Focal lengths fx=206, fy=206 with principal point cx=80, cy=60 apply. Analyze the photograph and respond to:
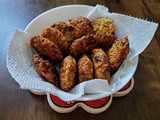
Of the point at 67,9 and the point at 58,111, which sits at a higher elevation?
the point at 67,9

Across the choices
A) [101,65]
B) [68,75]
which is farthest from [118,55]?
[68,75]

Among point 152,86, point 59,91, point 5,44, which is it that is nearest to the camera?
point 59,91

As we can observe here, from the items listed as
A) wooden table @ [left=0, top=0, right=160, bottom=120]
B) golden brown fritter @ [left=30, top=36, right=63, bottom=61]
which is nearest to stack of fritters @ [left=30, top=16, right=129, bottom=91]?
golden brown fritter @ [left=30, top=36, right=63, bottom=61]

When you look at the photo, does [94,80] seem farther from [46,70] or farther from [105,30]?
[105,30]

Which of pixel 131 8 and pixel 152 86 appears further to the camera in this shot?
pixel 131 8

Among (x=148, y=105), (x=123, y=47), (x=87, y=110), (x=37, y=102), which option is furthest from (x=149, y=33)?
(x=37, y=102)

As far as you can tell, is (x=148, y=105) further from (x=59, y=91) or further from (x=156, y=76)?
(x=59, y=91)
